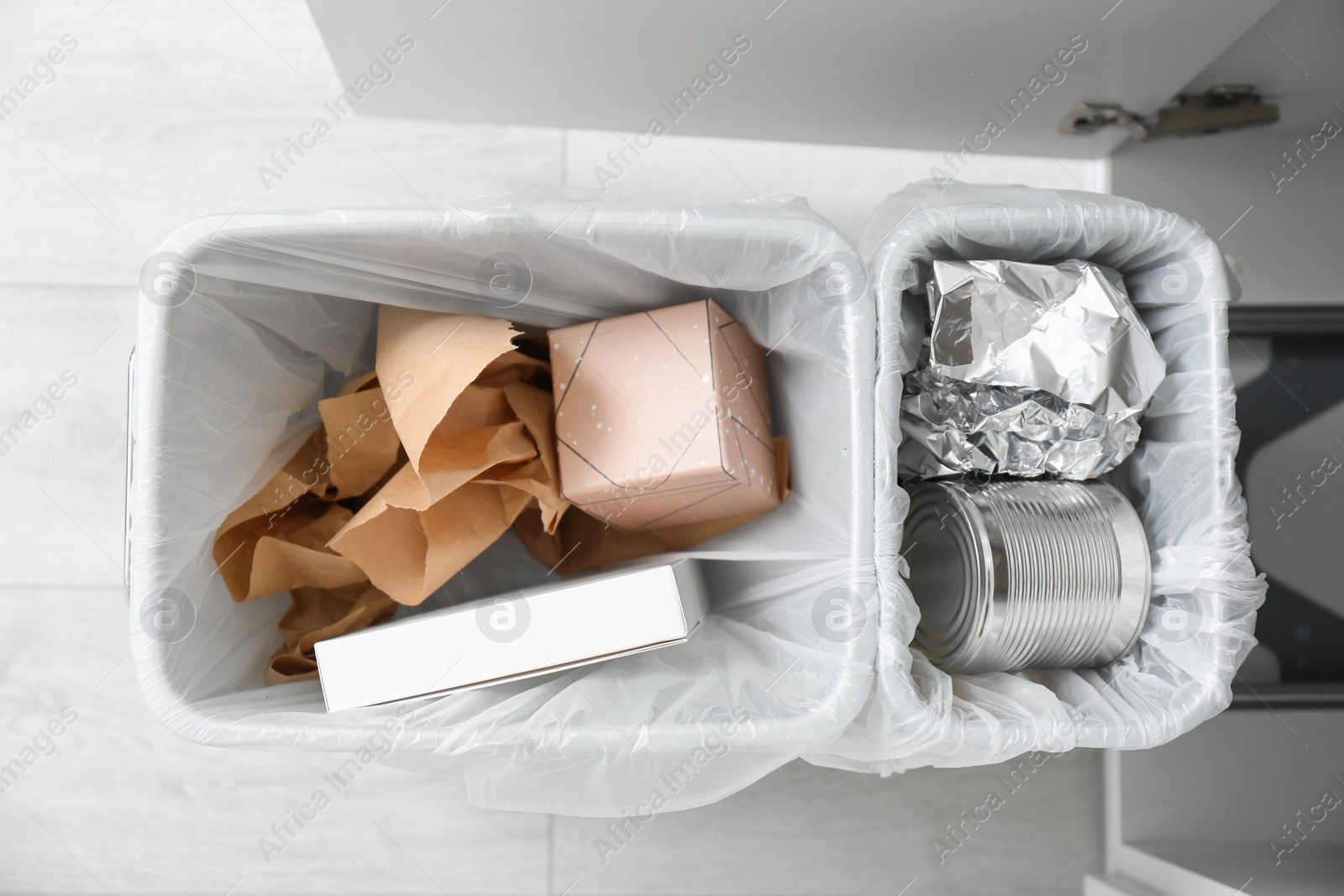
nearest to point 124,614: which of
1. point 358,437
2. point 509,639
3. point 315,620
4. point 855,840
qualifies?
point 315,620

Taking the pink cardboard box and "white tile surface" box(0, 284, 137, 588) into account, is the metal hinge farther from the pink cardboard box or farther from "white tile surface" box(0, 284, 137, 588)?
"white tile surface" box(0, 284, 137, 588)

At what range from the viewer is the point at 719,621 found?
0.65 metres

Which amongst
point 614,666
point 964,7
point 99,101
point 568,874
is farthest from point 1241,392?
point 99,101

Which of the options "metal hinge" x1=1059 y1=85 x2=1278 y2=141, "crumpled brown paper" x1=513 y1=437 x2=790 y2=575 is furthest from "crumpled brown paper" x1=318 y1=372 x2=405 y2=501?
"metal hinge" x1=1059 y1=85 x2=1278 y2=141

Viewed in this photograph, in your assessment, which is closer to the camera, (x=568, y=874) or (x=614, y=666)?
(x=614, y=666)

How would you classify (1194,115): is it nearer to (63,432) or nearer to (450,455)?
(450,455)

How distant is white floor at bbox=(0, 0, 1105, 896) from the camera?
2.55ft

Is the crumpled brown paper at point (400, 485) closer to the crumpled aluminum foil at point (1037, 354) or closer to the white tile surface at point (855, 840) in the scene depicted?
the crumpled aluminum foil at point (1037, 354)

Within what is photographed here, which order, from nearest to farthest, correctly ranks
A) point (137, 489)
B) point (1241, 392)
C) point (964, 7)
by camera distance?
point (137, 489), point (964, 7), point (1241, 392)

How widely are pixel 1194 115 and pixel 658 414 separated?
58 cm

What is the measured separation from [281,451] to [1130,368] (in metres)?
0.63

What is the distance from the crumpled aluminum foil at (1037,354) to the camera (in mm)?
509

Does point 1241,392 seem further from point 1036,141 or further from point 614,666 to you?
point 614,666

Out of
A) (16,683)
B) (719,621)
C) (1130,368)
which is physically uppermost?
(1130,368)
